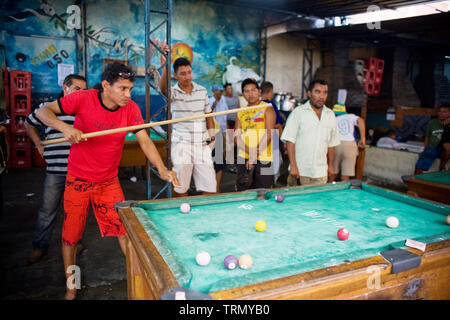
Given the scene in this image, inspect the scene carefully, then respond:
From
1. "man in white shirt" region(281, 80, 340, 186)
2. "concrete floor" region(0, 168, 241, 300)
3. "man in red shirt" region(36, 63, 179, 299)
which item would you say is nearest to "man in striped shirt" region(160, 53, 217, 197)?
"man in white shirt" region(281, 80, 340, 186)

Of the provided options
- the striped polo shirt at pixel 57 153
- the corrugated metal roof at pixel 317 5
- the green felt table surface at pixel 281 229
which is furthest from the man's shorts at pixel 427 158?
the striped polo shirt at pixel 57 153

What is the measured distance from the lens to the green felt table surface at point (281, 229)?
1.37 meters

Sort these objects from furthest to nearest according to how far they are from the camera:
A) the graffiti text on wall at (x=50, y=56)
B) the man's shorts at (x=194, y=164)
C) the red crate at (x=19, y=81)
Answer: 1. the graffiti text on wall at (x=50, y=56)
2. the red crate at (x=19, y=81)
3. the man's shorts at (x=194, y=164)

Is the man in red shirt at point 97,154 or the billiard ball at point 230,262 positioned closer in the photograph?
the billiard ball at point 230,262

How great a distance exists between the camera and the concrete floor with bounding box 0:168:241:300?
258cm

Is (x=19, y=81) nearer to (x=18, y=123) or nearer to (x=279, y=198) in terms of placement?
(x=18, y=123)

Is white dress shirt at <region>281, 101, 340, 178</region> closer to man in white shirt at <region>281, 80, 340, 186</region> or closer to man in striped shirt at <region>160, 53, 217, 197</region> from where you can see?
man in white shirt at <region>281, 80, 340, 186</region>

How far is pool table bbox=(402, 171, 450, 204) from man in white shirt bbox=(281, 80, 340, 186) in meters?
0.81

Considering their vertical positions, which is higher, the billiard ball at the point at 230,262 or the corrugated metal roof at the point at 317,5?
the corrugated metal roof at the point at 317,5

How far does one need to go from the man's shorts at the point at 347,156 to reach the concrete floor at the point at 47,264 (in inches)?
136

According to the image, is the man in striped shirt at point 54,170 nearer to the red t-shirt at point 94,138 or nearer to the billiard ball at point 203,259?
the red t-shirt at point 94,138
